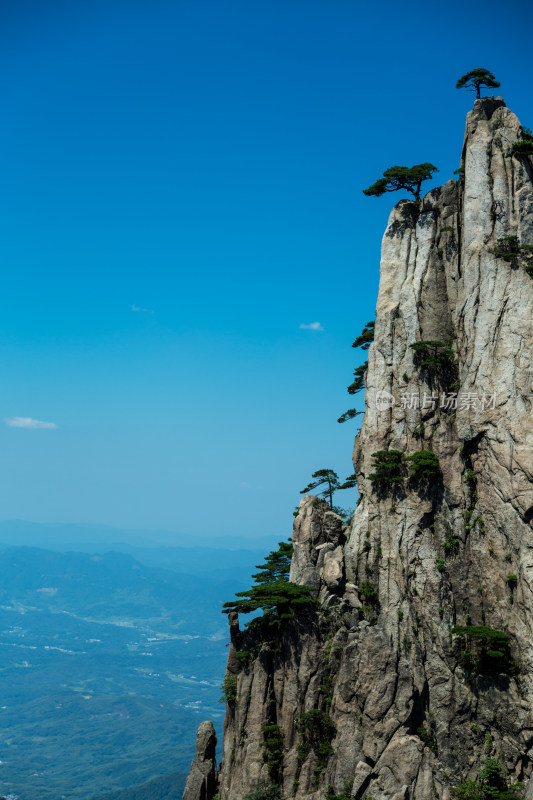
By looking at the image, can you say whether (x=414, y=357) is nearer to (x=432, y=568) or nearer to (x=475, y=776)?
(x=432, y=568)

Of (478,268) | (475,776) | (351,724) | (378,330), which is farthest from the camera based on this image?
(378,330)

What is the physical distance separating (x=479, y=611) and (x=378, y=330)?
23140 millimetres

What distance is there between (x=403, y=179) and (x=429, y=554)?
3138 centimetres

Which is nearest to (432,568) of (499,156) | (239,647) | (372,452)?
(372,452)

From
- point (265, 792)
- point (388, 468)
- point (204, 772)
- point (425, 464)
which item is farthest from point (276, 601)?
point (204, 772)

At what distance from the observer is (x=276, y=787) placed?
5247 centimetres

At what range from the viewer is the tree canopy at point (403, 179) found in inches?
2355

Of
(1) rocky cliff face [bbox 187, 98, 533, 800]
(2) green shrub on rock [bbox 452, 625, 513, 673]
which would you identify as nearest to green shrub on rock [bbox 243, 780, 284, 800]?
(1) rocky cliff face [bbox 187, 98, 533, 800]

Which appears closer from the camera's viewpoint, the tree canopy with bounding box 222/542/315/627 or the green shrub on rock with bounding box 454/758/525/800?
the green shrub on rock with bounding box 454/758/525/800

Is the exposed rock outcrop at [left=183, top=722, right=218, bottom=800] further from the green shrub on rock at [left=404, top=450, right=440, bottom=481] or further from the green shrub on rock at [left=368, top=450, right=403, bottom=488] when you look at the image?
the green shrub on rock at [left=404, top=450, right=440, bottom=481]

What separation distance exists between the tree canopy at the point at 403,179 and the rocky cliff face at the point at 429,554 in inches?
84.1

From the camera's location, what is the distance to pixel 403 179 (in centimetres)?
6103

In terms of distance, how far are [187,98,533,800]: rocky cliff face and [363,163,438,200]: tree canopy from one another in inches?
A: 84.1

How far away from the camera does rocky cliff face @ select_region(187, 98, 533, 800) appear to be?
48.1 m
